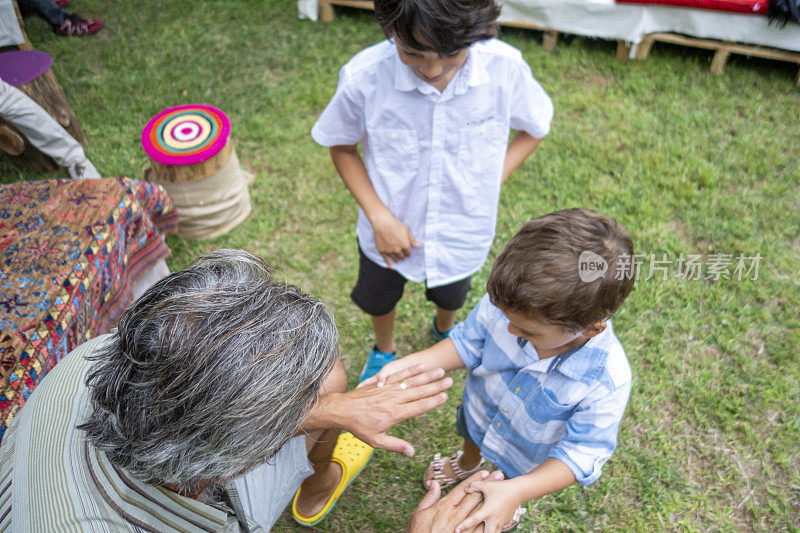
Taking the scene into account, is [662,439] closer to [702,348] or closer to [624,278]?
→ [702,348]

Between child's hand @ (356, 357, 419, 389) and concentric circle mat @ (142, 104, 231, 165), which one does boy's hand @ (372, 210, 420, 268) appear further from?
concentric circle mat @ (142, 104, 231, 165)

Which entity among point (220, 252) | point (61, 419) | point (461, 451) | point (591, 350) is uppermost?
point (220, 252)

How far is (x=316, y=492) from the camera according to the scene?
2.29 m

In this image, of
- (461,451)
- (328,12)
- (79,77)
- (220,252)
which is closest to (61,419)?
(220,252)

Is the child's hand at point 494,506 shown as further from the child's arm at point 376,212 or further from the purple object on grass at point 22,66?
the purple object on grass at point 22,66

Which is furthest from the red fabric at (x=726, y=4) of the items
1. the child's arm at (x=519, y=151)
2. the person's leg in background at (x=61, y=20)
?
the person's leg in background at (x=61, y=20)

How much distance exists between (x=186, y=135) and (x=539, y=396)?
105 inches

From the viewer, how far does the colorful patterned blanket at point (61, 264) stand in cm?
205

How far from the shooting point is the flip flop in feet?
7.59

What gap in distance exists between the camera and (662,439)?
2557 mm

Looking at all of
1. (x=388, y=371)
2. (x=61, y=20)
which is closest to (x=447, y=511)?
(x=388, y=371)

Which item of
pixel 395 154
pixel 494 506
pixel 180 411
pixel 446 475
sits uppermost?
pixel 395 154

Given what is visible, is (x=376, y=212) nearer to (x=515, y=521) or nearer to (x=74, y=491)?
(x=74, y=491)

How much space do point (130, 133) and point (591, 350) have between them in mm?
3974
